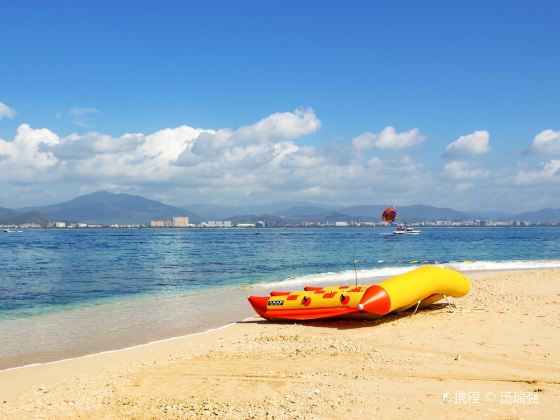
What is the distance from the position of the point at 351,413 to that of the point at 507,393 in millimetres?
2215

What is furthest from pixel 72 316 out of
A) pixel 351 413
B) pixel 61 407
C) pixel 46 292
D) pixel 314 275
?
pixel 314 275

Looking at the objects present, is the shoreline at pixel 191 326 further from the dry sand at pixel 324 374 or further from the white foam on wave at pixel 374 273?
the dry sand at pixel 324 374

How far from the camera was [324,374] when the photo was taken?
310 inches

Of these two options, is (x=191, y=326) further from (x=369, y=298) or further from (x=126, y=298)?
(x=126, y=298)

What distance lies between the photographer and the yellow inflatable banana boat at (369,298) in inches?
467

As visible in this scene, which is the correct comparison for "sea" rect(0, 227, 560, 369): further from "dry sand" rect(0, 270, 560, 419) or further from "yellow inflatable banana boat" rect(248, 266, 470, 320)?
"yellow inflatable banana boat" rect(248, 266, 470, 320)

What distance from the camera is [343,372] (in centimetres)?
795

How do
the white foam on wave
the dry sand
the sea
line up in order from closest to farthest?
the dry sand < the sea < the white foam on wave

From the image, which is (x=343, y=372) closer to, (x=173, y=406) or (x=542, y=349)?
(x=173, y=406)

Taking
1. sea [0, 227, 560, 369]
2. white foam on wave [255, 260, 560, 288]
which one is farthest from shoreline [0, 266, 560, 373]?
white foam on wave [255, 260, 560, 288]

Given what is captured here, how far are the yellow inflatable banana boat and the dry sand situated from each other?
0.47 meters

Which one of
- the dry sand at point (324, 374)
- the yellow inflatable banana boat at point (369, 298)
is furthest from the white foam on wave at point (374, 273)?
the dry sand at point (324, 374)

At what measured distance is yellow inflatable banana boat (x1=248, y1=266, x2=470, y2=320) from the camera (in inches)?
467

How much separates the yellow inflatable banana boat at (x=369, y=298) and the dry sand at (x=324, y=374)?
467 mm
